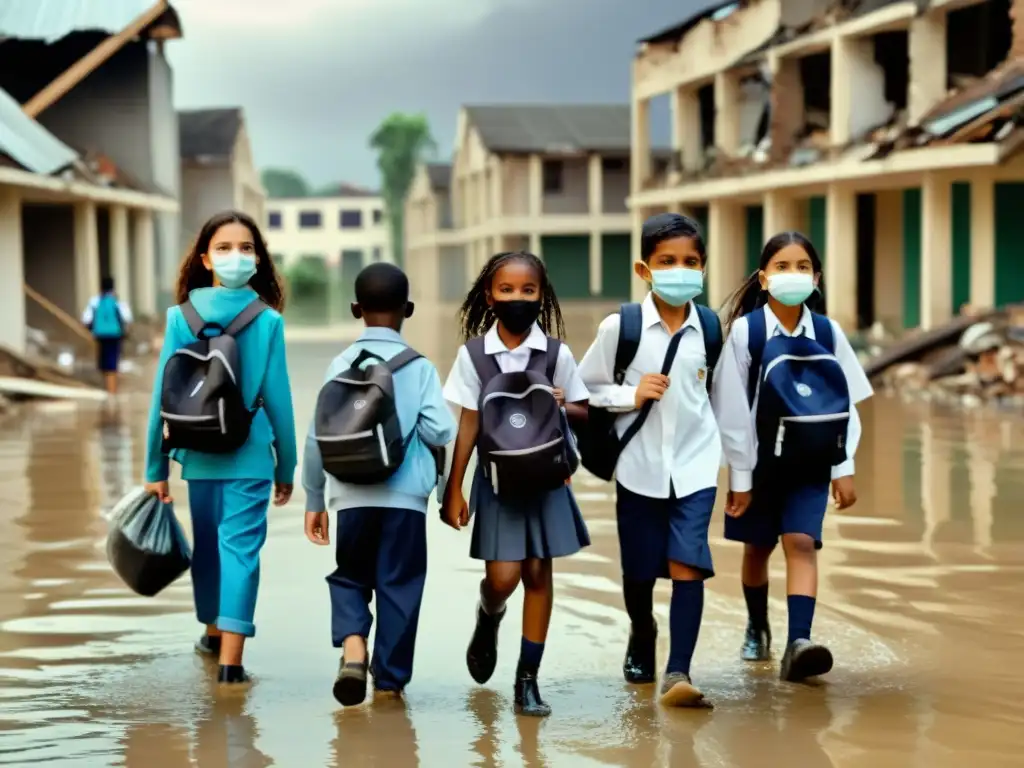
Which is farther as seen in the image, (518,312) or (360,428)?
(518,312)

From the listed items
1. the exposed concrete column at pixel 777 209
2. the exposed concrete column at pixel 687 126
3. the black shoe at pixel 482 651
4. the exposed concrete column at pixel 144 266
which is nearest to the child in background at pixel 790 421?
the black shoe at pixel 482 651

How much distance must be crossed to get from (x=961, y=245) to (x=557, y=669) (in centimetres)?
1960

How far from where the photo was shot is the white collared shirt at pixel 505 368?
5582mm

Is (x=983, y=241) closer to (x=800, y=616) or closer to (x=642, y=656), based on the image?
(x=800, y=616)

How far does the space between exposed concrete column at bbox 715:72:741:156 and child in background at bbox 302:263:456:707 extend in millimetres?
27807

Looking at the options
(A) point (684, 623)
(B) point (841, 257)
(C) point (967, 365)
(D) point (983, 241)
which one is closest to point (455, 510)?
(A) point (684, 623)

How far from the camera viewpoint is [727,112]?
33.0m

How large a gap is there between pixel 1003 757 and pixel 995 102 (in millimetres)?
17139

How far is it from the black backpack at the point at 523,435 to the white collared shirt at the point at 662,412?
0.39 metres

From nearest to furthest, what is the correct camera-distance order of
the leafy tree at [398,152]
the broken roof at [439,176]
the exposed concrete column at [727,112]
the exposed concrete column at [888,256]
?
the exposed concrete column at [888,256] → the exposed concrete column at [727,112] → the broken roof at [439,176] → the leafy tree at [398,152]

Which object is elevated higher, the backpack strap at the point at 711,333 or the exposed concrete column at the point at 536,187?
the exposed concrete column at the point at 536,187

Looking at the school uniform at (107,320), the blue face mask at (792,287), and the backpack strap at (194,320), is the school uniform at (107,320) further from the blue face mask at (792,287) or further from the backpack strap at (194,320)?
the blue face mask at (792,287)

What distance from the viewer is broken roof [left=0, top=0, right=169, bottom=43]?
3141 cm

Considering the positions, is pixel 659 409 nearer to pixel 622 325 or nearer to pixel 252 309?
pixel 622 325
